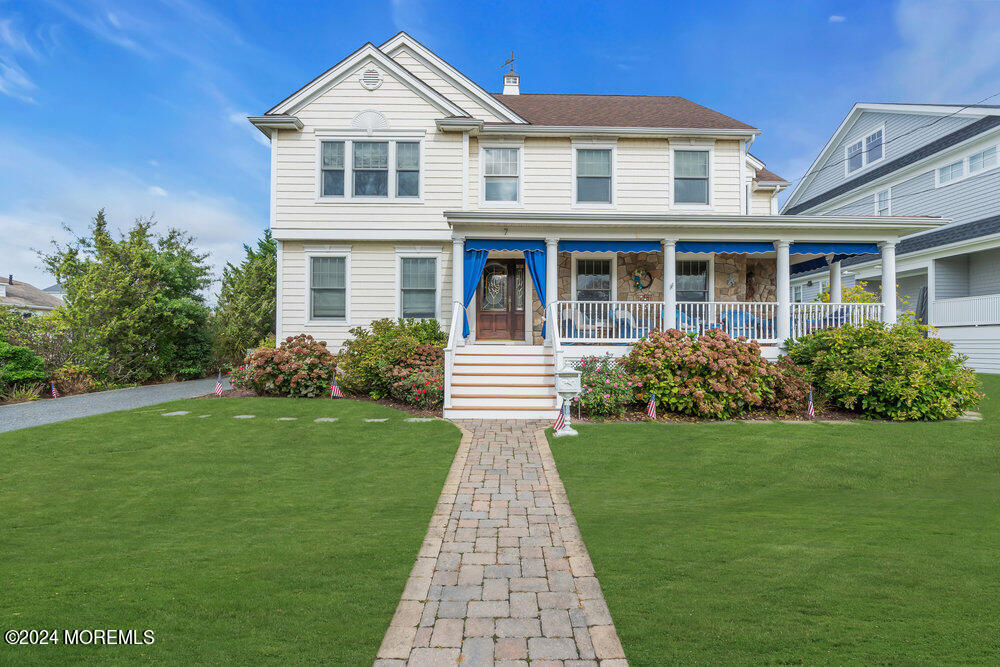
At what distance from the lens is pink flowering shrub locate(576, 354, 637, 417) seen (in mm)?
8852

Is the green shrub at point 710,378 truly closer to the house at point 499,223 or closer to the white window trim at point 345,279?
the house at point 499,223

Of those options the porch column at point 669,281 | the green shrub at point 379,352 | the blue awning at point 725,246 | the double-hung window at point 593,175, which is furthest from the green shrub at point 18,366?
the blue awning at point 725,246

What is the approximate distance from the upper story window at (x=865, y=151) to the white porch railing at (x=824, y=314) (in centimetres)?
1459

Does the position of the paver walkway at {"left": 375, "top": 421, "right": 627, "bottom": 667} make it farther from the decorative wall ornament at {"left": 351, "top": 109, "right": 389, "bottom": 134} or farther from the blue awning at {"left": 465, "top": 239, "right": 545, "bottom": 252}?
the decorative wall ornament at {"left": 351, "top": 109, "right": 389, "bottom": 134}

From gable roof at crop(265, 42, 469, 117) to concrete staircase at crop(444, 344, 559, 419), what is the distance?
6691 millimetres

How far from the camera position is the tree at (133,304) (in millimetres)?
12609

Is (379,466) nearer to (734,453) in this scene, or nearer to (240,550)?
(240,550)

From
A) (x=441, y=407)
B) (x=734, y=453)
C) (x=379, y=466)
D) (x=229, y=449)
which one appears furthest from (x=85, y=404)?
(x=734, y=453)

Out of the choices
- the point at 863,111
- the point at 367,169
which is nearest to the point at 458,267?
the point at 367,169

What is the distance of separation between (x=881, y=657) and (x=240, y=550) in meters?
3.93

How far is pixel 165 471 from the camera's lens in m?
5.53

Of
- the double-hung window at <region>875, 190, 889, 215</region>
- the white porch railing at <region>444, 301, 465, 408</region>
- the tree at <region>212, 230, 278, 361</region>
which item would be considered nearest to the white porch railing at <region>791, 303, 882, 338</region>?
the white porch railing at <region>444, 301, 465, 408</region>

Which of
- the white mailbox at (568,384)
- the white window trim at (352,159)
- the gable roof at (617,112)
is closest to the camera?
the white mailbox at (568,384)

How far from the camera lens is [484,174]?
13.2 meters
